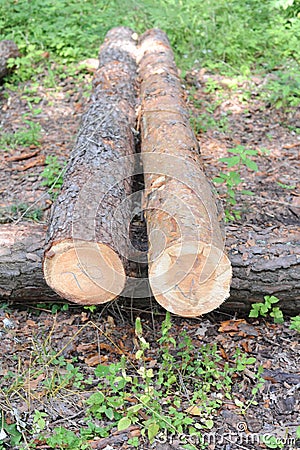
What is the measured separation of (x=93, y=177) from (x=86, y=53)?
12.4 feet

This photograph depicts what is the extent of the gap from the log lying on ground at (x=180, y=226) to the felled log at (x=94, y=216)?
0.58 ft

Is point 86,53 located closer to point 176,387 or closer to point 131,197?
point 131,197

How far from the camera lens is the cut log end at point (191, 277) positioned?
2.84 metres

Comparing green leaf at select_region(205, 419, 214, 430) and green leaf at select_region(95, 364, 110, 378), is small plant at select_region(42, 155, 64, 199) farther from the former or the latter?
green leaf at select_region(205, 419, 214, 430)

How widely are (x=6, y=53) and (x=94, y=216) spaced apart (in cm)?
411

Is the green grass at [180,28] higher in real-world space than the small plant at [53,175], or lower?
higher

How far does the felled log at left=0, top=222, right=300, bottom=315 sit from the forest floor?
0.13 meters

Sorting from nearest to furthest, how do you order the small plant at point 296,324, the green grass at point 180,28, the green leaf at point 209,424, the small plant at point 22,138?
the green leaf at point 209,424 < the small plant at point 296,324 < the small plant at point 22,138 < the green grass at point 180,28

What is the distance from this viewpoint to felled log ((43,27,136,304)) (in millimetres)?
2951

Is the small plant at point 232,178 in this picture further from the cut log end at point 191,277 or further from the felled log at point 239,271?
the cut log end at point 191,277

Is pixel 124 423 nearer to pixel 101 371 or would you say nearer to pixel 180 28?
pixel 101 371

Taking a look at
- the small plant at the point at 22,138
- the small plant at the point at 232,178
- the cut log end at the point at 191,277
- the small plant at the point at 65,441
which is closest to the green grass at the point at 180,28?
the small plant at the point at 22,138

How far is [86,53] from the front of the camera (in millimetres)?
6707

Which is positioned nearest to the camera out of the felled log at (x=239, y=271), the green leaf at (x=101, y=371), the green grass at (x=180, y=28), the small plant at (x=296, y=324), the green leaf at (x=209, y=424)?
the green leaf at (x=209, y=424)
